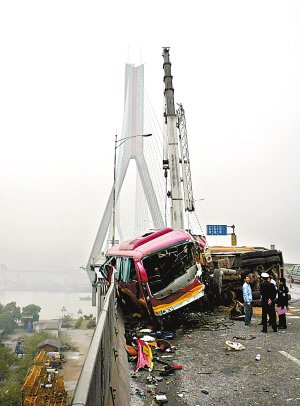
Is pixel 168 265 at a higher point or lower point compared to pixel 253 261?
lower

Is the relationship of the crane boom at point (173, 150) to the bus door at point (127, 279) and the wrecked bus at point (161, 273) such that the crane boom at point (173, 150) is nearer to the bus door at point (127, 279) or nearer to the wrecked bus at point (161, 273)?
the wrecked bus at point (161, 273)

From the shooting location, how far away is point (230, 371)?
5.27 m

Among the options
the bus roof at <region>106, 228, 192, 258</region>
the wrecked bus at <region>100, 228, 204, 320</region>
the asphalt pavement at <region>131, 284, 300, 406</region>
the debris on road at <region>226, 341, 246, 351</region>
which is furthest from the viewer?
the bus roof at <region>106, 228, 192, 258</region>

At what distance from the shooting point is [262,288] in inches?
318

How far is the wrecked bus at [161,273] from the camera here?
7.96m

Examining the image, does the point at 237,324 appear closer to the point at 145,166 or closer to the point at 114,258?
the point at 114,258

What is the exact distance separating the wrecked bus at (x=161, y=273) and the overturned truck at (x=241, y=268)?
88.4 inches

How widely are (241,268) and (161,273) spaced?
3544 mm

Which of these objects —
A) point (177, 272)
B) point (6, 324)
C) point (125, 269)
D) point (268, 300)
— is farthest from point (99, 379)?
point (6, 324)

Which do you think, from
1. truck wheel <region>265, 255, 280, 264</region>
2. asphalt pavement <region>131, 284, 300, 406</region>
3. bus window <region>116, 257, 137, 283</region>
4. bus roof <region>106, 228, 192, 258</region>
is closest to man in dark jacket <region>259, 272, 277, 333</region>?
asphalt pavement <region>131, 284, 300, 406</region>

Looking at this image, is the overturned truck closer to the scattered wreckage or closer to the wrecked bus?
the scattered wreckage

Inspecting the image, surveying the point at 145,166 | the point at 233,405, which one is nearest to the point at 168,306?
the point at 233,405

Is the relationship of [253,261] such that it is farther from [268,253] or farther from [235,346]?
[235,346]

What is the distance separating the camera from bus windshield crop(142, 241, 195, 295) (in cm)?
960
